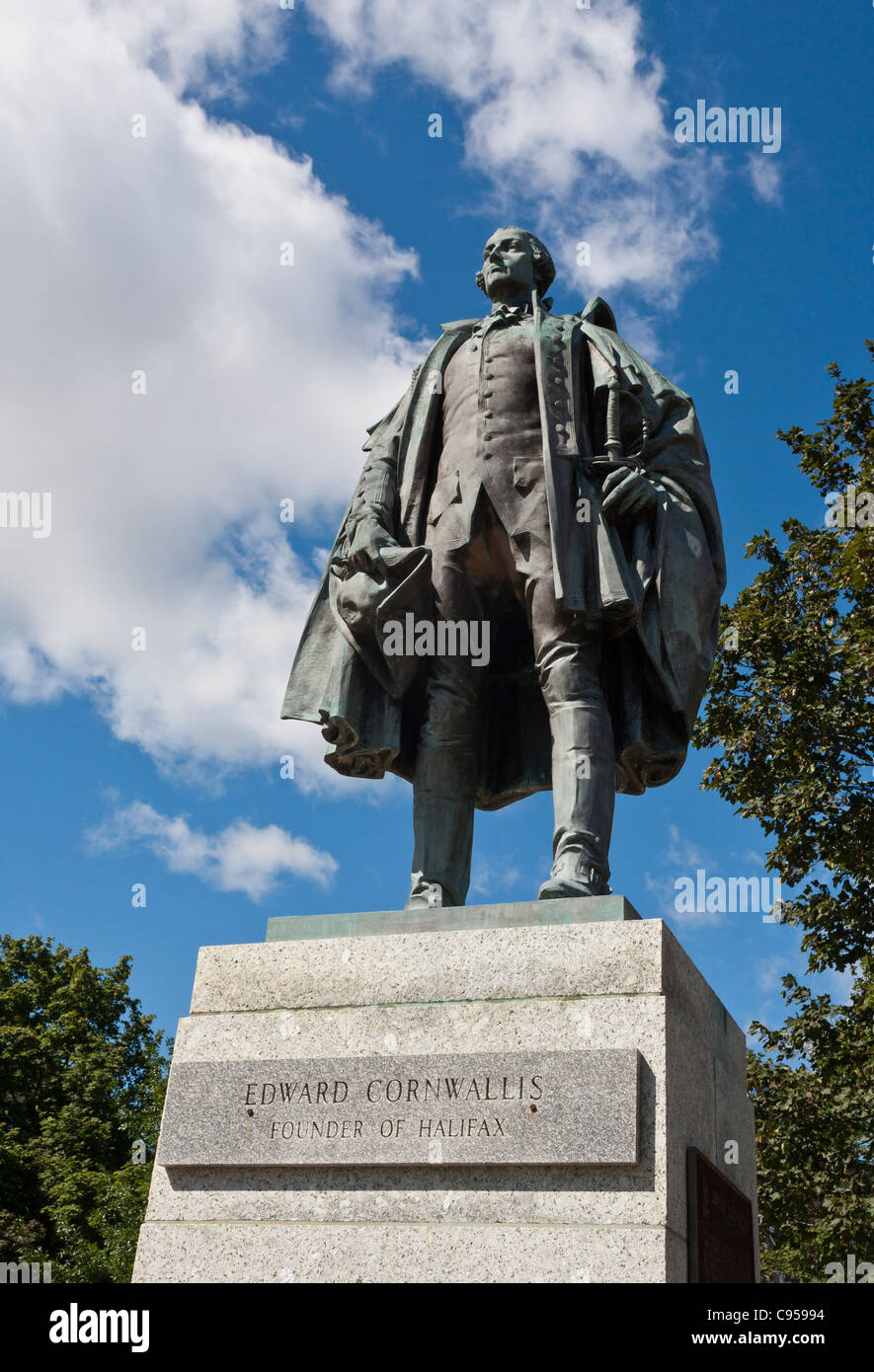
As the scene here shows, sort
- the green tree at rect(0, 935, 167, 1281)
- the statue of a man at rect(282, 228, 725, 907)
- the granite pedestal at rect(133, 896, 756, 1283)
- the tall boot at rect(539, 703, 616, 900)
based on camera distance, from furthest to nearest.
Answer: the green tree at rect(0, 935, 167, 1281)
the statue of a man at rect(282, 228, 725, 907)
the tall boot at rect(539, 703, 616, 900)
the granite pedestal at rect(133, 896, 756, 1283)

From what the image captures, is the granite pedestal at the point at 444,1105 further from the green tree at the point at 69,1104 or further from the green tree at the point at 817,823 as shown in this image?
the green tree at the point at 69,1104

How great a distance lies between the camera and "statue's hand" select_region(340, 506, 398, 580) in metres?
6.27

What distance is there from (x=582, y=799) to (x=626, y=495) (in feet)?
4.61

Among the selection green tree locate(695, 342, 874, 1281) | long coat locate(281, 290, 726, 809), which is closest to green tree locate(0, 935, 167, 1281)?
green tree locate(695, 342, 874, 1281)

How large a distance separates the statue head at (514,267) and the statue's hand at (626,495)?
Answer: 139cm

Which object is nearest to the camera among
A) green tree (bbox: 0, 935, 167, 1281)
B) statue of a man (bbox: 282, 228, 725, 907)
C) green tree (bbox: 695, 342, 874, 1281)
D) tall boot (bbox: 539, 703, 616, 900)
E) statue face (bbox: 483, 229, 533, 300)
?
tall boot (bbox: 539, 703, 616, 900)

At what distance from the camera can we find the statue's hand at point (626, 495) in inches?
241

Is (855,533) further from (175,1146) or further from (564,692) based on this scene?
(175,1146)

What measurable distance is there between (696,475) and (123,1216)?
19948 millimetres

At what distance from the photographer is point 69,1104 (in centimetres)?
3012

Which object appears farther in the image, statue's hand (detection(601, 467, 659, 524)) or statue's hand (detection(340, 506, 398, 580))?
statue's hand (detection(340, 506, 398, 580))

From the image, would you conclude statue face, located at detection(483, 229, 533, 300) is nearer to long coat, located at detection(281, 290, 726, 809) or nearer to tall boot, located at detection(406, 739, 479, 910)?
long coat, located at detection(281, 290, 726, 809)

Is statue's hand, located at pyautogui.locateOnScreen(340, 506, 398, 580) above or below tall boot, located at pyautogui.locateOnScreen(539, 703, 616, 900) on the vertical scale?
above

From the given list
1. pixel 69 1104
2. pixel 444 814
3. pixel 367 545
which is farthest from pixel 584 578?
pixel 69 1104
